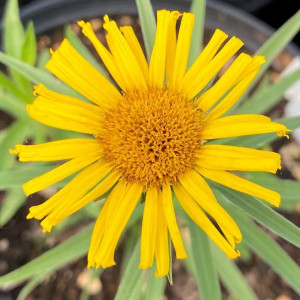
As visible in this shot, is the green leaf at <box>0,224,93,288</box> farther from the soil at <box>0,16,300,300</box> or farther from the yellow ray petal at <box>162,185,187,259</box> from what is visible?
the soil at <box>0,16,300,300</box>

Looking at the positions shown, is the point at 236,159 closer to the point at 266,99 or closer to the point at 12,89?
the point at 266,99

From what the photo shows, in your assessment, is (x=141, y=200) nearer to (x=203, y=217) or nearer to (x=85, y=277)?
(x=203, y=217)

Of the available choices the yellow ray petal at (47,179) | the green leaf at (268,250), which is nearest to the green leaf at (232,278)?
the green leaf at (268,250)

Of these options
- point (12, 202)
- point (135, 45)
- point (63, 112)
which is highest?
point (135, 45)

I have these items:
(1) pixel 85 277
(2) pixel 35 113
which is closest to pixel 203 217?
(2) pixel 35 113

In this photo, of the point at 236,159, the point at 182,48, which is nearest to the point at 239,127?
the point at 236,159

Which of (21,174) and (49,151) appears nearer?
(49,151)

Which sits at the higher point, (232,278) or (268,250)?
(268,250)

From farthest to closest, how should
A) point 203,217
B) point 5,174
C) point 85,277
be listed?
point 85,277 < point 5,174 < point 203,217
